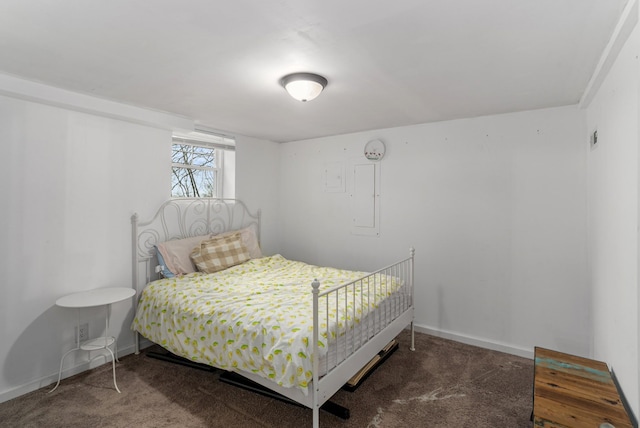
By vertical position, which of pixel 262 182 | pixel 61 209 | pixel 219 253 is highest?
pixel 262 182

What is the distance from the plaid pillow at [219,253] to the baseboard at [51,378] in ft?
3.49

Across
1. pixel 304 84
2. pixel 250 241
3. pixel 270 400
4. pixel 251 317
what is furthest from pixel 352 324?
pixel 250 241

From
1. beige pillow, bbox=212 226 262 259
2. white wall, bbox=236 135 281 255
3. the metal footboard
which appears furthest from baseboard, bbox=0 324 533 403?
white wall, bbox=236 135 281 255

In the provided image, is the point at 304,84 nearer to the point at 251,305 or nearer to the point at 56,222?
the point at 251,305

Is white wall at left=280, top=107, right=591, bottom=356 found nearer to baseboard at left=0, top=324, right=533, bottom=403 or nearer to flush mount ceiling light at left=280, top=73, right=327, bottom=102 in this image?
baseboard at left=0, top=324, right=533, bottom=403

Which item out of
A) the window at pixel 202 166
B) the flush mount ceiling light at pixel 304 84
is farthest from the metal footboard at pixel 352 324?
the window at pixel 202 166

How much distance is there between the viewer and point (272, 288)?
2.93 m

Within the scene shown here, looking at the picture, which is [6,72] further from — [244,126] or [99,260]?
[244,126]

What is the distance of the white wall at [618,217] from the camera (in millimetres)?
1526

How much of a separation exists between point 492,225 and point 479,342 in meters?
1.20

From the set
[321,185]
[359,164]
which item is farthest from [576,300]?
[321,185]

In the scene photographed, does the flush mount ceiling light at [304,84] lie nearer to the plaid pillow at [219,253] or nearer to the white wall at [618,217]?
the white wall at [618,217]

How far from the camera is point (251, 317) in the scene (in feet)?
7.27

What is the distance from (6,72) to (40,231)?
1172 millimetres
